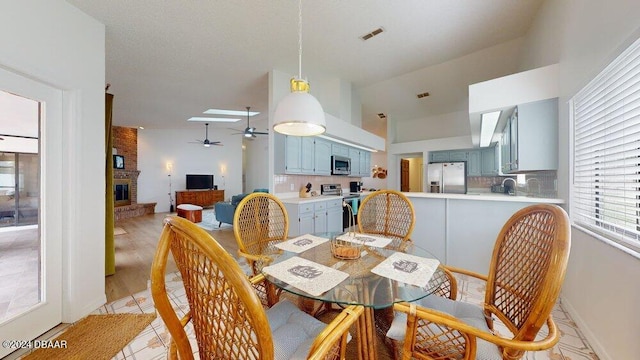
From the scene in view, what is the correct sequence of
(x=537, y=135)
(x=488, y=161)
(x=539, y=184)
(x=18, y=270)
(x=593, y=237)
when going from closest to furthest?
(x=593, y=237) → (x=18, y=270) → (x=537, y=135) → (x=539, y=184) → (x=488, y=161)

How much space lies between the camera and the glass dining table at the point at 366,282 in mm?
1041

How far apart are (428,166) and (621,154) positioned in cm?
509

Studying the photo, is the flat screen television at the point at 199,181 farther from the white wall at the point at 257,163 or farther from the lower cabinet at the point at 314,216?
the lower cabinet at the point at 314,216

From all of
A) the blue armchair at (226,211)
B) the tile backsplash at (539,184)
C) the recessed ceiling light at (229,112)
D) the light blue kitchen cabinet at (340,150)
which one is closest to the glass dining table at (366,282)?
the tile backsplash at (539,184)

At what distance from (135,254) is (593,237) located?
5341mm

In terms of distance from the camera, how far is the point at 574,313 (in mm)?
1933

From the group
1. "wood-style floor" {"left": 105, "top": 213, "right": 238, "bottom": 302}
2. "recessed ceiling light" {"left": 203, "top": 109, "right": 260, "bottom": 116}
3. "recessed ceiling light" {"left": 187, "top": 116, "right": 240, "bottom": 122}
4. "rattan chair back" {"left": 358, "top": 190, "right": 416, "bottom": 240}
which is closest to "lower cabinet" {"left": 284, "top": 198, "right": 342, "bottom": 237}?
"wood-style floor" {"left": 105, "top": 213, "right": 238, "bottom": 302}

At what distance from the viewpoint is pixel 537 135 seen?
249 centimetres

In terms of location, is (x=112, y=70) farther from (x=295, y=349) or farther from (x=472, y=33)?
(x=472, y=33)

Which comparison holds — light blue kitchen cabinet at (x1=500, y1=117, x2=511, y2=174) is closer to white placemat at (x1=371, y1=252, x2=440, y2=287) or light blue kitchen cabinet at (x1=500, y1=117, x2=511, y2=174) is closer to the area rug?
white placemat at (x1=371, y1=252, x2=440, y2=287)

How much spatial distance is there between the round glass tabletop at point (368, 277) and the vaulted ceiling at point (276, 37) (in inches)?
93.9

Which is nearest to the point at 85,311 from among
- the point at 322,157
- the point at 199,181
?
the point at 322,157

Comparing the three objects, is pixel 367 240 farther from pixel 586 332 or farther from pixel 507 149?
pixel 507 149

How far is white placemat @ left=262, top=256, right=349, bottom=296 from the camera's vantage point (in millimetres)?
1101
